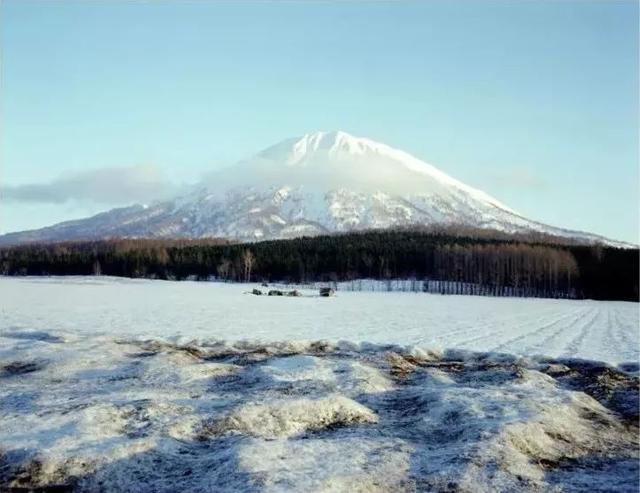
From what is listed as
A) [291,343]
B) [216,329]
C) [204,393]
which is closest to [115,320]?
[216,329]

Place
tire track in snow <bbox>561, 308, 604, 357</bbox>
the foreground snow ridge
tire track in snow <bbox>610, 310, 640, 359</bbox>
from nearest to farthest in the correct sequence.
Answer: the foreground snow ridge
tire track in snow <bbox>561, 308, 604, 357</bbox>
tire track in snow <bbox>610, 310, 640, 359</bbox>

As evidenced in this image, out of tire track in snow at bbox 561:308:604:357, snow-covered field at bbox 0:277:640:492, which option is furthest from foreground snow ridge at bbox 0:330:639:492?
tire track in snow at bbox 561:308:604:357

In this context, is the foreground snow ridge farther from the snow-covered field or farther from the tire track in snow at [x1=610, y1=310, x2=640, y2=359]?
the tire track in snow at [x1=610, y1=310, x2=640, y2=359]

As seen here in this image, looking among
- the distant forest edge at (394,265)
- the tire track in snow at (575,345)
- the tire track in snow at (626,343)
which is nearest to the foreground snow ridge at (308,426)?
the tire track in snow at (575,345)

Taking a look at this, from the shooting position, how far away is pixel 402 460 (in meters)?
11.5

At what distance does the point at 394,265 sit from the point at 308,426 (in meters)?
153

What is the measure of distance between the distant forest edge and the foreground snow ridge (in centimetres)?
12286

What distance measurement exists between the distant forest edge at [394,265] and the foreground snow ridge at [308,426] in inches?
4837

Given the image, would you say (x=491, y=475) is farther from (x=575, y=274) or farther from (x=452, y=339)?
(x=575, y=274)

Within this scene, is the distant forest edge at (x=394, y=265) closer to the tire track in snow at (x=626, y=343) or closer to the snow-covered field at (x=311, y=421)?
the tire track in snow at (x=626, y=343)

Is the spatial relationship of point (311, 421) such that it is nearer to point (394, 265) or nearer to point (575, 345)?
point (575, 345)

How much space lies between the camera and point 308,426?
45.2 feet

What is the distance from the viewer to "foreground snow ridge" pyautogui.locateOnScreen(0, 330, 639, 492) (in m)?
10.7

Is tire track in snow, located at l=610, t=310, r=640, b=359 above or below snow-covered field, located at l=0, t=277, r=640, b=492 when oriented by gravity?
below
